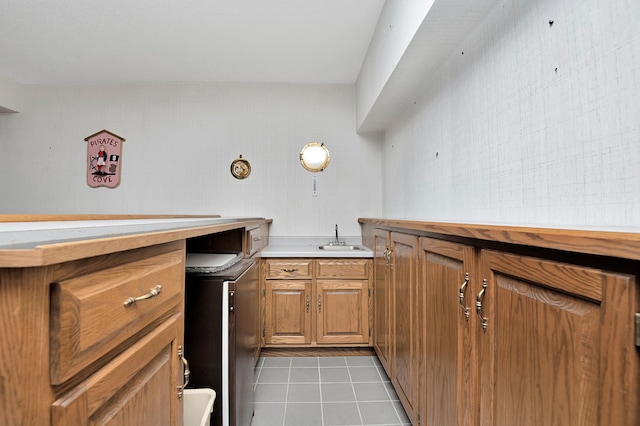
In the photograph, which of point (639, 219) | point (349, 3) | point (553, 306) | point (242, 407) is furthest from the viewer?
point (349, 3)

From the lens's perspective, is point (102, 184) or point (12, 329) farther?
point (102, 184)

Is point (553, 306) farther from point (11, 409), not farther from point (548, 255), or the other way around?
point (11, 409)

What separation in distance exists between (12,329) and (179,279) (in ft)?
1.64

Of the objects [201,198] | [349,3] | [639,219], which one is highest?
[349,3]

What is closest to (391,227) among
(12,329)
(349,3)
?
(349,3)

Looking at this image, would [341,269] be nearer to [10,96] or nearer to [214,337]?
[214,337]

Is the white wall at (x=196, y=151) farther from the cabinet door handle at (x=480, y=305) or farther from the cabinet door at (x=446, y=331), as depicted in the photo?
the cabinet door handle at (x=480, y=305)

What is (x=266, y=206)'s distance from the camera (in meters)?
3.21

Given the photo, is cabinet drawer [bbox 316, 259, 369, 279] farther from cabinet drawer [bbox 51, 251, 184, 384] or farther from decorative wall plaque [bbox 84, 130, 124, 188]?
decorative wall plaque [bbox 84, 130, 124, 188]

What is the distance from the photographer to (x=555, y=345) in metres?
0.61

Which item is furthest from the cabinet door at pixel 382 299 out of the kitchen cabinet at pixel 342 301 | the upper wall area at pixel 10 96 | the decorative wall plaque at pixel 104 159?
the upper wall area at pixel 10 96

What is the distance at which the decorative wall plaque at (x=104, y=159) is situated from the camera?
3213 millimetres

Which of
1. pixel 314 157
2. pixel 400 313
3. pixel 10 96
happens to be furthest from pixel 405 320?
pixel 10 96

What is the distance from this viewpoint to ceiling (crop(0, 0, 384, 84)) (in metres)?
2.11
